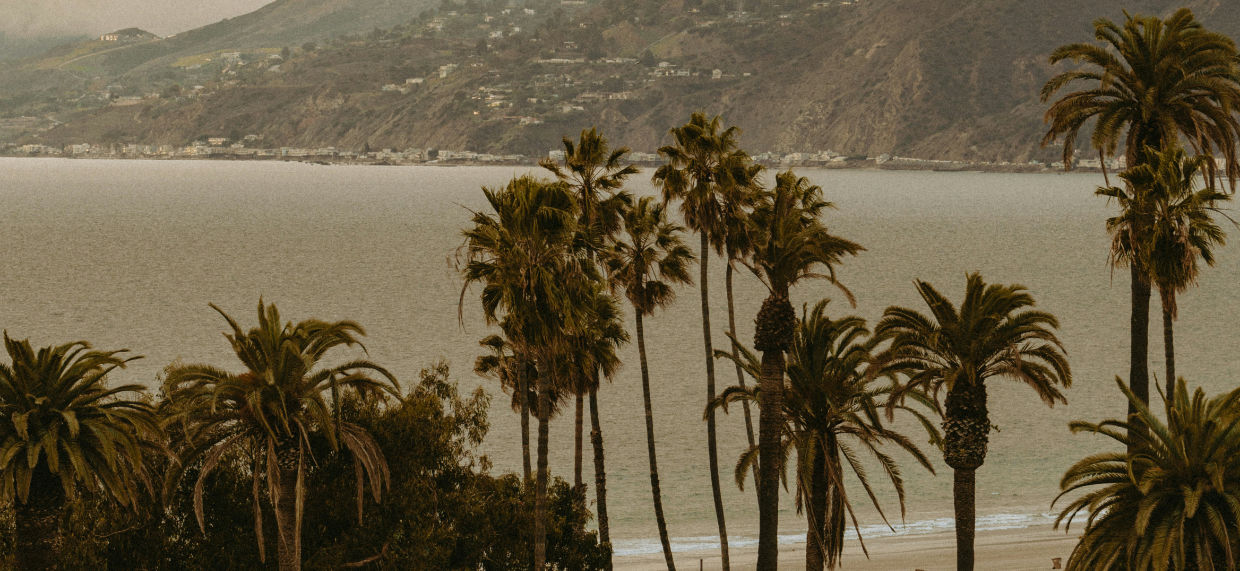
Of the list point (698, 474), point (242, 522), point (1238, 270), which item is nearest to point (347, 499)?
point (242, 522)

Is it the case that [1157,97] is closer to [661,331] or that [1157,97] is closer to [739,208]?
[739,208]

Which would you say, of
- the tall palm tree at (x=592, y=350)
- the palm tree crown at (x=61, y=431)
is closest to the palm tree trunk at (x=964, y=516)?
the tall palm tree at (x=592, y=350)

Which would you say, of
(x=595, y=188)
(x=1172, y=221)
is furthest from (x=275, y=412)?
(x=1172, y=221)

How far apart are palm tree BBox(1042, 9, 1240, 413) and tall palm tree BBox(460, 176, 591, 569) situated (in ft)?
50.1

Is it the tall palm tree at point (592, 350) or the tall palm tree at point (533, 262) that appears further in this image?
the tall palm tree at point (592, 350)

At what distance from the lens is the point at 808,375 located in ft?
105

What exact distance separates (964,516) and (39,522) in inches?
850

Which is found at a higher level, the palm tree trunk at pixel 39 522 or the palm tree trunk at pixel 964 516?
the palm tree trunk at pixel 39 522

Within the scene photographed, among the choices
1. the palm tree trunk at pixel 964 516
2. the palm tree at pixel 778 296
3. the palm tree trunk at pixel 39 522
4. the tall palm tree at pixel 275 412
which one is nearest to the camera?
the palm tree trunk at pixel 39 522

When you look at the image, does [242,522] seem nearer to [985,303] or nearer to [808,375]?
[808,375]

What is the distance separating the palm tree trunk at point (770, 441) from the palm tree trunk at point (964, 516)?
477 centimetres

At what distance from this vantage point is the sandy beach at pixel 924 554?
43500 mm

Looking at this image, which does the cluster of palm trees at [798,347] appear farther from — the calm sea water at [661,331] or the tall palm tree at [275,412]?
the tall palm tree at [275,412]

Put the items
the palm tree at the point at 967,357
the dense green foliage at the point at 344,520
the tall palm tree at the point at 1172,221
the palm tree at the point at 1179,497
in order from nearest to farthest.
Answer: the palm tree at the point at 1179,497 < the palm tree at the point at 967,357 < the dense green foliage at the point at 344,520 < the tall palm tree at the point at 1172,221
